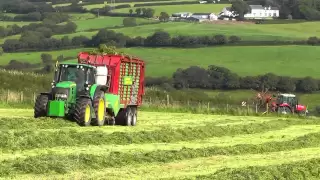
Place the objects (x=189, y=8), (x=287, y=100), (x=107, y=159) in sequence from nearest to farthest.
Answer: (x=107, y=159) → (x=287, y=100) → (x=189, y=8)

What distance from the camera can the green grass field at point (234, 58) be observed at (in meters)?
72.6

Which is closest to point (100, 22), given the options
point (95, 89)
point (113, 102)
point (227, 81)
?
point (227, 81)

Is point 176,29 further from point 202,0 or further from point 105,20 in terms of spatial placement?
point 202,0

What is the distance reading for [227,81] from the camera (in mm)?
68125

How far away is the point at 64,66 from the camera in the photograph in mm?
25656

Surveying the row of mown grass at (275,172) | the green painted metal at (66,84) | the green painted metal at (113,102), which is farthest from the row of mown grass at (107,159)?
the green painted metal at (113,102)

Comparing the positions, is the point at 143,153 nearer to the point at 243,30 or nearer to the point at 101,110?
the point at 101,110

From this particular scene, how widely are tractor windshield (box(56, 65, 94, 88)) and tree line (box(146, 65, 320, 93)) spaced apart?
41085 mm

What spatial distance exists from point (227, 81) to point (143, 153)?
167ft

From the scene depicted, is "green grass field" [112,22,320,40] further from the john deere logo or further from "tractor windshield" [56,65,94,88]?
"tractor windshield" [56,65,94,88]

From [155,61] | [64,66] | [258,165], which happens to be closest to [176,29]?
[155,61]

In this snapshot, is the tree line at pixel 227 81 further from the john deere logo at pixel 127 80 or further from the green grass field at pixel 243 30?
the john deere logo at pixel 127 80

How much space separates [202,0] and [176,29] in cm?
2696

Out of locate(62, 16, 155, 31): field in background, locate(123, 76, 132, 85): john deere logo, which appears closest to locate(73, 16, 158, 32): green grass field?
locate(62, 16, 155, 31): field in background
